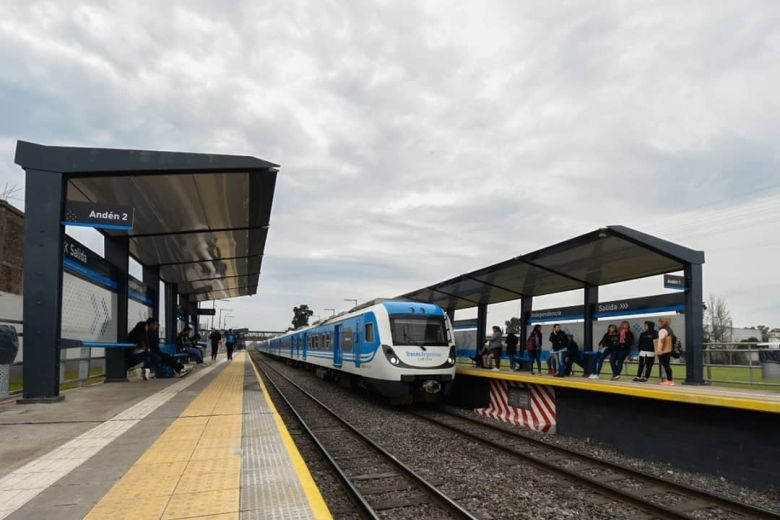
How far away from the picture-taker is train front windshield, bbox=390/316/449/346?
1143 cm

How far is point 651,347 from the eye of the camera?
10742 mm

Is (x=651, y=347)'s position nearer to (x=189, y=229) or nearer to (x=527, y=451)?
(x=527, y=451)

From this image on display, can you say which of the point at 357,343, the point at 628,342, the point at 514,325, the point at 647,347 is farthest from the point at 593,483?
the point at 514,325

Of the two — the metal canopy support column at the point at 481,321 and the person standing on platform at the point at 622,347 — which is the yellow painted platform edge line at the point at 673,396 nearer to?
the person standing on platform at the point at 622,347

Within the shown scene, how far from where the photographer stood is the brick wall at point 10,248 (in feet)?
64.6

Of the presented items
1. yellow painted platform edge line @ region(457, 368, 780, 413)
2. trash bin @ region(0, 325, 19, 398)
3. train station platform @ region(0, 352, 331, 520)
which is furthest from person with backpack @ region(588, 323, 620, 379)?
trash bin @ region(0, 325, 19, 398)

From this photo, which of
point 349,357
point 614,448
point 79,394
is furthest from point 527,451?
point 79,394

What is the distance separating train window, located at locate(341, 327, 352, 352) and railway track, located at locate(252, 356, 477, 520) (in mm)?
4785

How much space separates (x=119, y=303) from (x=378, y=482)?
468 inches

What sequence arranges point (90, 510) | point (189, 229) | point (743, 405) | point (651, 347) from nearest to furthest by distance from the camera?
point (90, 510)
point (743, 405)
point (651, 347)
point (189, 229)

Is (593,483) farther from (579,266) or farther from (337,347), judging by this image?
(337,347)

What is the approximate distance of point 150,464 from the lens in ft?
17.4

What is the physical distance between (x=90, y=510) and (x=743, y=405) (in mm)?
6320

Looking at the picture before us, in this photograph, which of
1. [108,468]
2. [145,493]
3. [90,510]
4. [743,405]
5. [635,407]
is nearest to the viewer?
[90,510]
